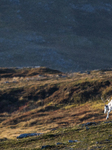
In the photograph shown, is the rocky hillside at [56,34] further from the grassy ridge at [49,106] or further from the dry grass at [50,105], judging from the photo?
the dry grass at [50,105]

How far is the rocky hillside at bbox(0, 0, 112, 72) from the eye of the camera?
483 feet

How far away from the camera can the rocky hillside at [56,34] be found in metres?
147

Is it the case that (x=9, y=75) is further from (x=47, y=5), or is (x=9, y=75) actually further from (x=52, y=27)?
(x=47, y=5)

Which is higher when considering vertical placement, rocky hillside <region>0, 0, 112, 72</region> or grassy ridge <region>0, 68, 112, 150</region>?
grassy ridge <region>0, 68, 112, 150</region>

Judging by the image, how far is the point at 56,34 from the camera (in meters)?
172

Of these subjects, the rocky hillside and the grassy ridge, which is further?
the rocky hillside

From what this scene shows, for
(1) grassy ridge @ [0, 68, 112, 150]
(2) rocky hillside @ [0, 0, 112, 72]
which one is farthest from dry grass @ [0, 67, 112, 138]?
(2) rocky hillside @ [0, 0, 112, 72]

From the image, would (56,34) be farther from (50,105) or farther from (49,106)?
(49,106)

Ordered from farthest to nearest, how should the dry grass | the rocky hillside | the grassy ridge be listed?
1. the rocky hillside
2. the dry grass
3. the grassy ridge

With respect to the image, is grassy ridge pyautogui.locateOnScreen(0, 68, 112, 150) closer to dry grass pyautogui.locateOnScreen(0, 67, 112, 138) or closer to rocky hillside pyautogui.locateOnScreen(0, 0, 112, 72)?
dry grass pyautogui.locateOnScreen(0, 67, 112, 138)

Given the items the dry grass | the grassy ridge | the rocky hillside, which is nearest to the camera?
the grassy ridge

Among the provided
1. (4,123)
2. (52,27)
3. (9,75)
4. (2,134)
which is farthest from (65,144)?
(52,27)

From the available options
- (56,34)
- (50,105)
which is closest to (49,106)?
(50,105)

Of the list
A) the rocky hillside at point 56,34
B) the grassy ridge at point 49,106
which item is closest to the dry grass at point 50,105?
the grassy ridge at point 49,106
